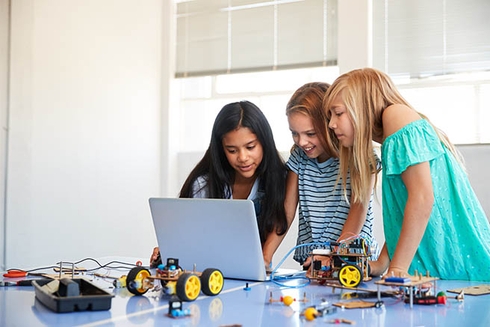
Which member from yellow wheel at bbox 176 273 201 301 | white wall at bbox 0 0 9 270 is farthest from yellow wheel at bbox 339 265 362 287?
white wall at bbox 0 0 9 270

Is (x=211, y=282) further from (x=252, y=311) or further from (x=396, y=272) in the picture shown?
(x=396, y=272)

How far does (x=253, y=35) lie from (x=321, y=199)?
101 inches

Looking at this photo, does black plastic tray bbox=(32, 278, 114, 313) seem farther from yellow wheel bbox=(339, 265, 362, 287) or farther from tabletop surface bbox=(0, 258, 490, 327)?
yellow wheel bbox=(339, 265, 362, 287)

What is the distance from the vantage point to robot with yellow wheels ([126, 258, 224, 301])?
1.11 meters

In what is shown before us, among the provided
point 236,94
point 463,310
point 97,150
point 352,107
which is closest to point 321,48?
point 236,94

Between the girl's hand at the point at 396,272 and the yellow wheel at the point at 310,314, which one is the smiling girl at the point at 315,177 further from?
the yellow wheel at the point at 310,314

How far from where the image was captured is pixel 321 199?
75.2 inches

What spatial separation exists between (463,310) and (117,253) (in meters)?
3.10

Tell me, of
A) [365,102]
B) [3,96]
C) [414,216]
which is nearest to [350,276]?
[414,216]

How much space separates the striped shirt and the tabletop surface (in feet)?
1.84

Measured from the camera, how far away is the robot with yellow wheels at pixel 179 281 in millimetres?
1113

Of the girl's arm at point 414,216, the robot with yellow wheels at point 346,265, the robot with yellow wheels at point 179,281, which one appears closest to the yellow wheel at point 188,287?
the robot with yellow wheels at point 179,281

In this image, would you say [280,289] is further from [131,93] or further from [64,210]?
[131,93]

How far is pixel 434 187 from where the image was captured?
1488mm
